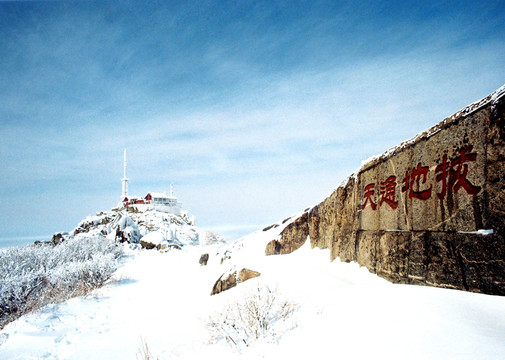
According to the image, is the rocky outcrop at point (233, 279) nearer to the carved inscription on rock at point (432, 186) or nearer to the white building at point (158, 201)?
the carved inscription on rock at point (432, 186)

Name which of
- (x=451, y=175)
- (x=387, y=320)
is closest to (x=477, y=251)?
(x=451, y=175)

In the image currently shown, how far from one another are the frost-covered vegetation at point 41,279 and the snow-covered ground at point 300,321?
76 cm

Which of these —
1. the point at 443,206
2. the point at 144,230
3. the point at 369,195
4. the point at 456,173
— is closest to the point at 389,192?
the point at 369,195

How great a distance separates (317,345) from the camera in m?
3.45

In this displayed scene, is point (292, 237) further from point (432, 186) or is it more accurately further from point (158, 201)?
point (158, 201)

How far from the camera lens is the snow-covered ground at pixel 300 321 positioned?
2912 millimetres

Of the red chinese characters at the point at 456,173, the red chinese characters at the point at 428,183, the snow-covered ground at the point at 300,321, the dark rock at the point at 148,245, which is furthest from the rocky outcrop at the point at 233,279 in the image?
the dark rock at the point at 148,245

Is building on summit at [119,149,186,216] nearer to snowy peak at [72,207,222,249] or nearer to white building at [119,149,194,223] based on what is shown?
white building at [119,149,194,223]

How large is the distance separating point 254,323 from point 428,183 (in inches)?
142

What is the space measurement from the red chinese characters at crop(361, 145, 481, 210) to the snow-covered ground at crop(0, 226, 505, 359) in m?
1.42

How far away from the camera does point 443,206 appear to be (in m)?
4.22

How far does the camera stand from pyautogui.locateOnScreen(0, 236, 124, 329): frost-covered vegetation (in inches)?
344

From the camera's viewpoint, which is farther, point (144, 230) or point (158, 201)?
point (158, 201)

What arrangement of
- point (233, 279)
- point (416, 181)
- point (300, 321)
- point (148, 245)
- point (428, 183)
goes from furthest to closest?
point (148, 245) → point (233, 279) → point (416, 181) → point (428, 183) → point (300, 321)
